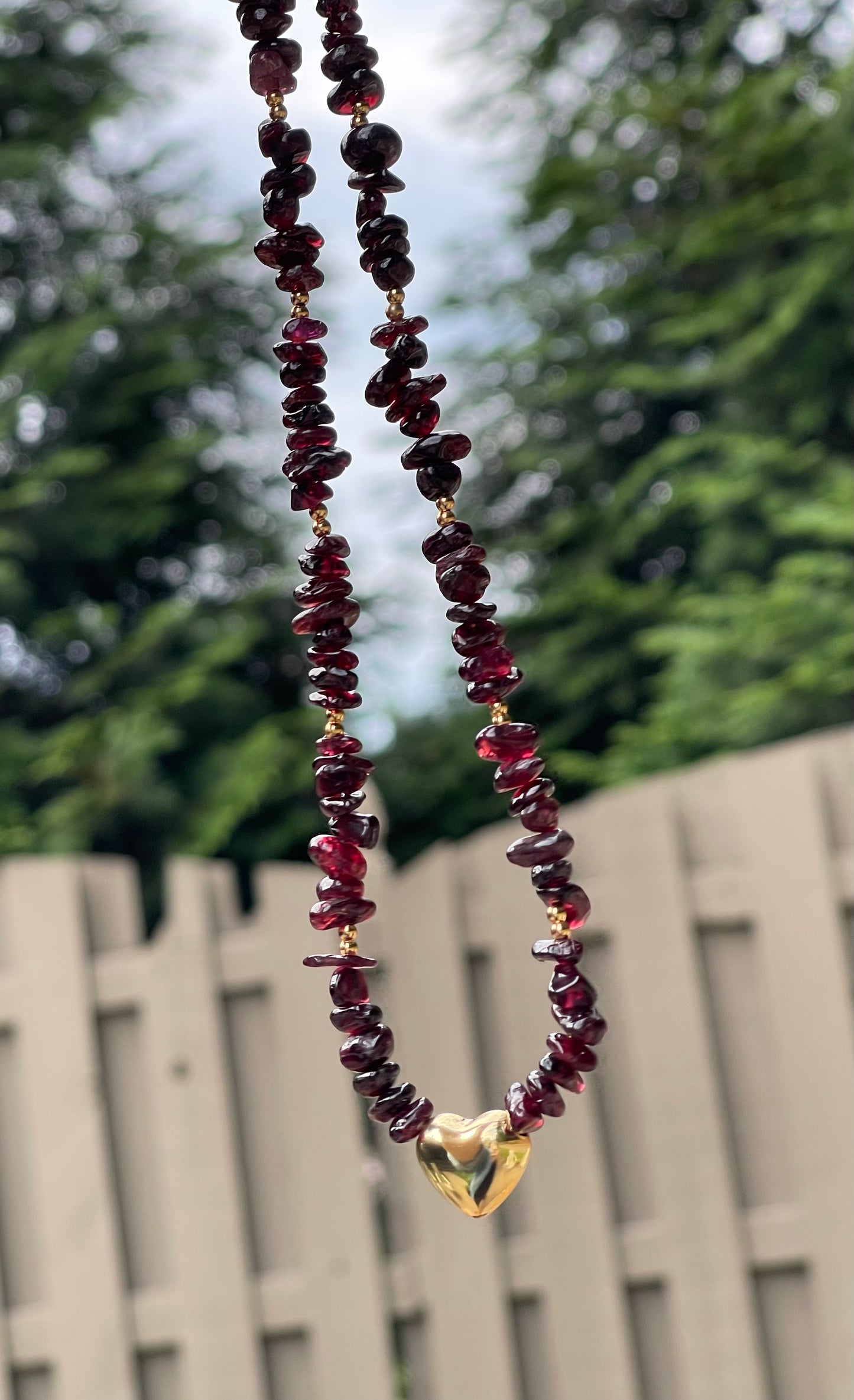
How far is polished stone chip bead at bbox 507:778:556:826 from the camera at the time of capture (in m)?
0.55

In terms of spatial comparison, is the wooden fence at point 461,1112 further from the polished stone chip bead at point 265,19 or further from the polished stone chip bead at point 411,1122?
the polished stone chip bead at point 265,19

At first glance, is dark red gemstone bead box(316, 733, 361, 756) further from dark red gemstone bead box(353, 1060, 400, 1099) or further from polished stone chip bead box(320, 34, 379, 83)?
polished stone chip bead box(320, 34, 379, 83)

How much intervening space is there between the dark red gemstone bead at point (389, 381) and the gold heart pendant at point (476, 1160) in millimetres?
297

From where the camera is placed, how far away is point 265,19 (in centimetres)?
56

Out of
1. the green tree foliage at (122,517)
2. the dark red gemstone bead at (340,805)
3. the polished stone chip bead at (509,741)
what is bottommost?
the dark red gemstone bead at (340,805)

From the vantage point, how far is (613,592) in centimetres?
199

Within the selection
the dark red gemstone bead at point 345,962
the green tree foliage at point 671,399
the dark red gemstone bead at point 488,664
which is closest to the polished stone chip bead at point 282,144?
the dark red gemstone bead at point 488,664

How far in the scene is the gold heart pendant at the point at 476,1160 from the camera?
521mm

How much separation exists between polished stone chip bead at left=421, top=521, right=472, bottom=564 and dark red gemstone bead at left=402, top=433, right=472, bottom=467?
28 millimetres

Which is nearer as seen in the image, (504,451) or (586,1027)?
(586,1027)

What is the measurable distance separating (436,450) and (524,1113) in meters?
0.27

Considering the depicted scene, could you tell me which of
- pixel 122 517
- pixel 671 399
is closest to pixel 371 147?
pixel 122 517

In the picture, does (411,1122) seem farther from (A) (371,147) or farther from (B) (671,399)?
(B) (671,399)

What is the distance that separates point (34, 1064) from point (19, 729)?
672mm
